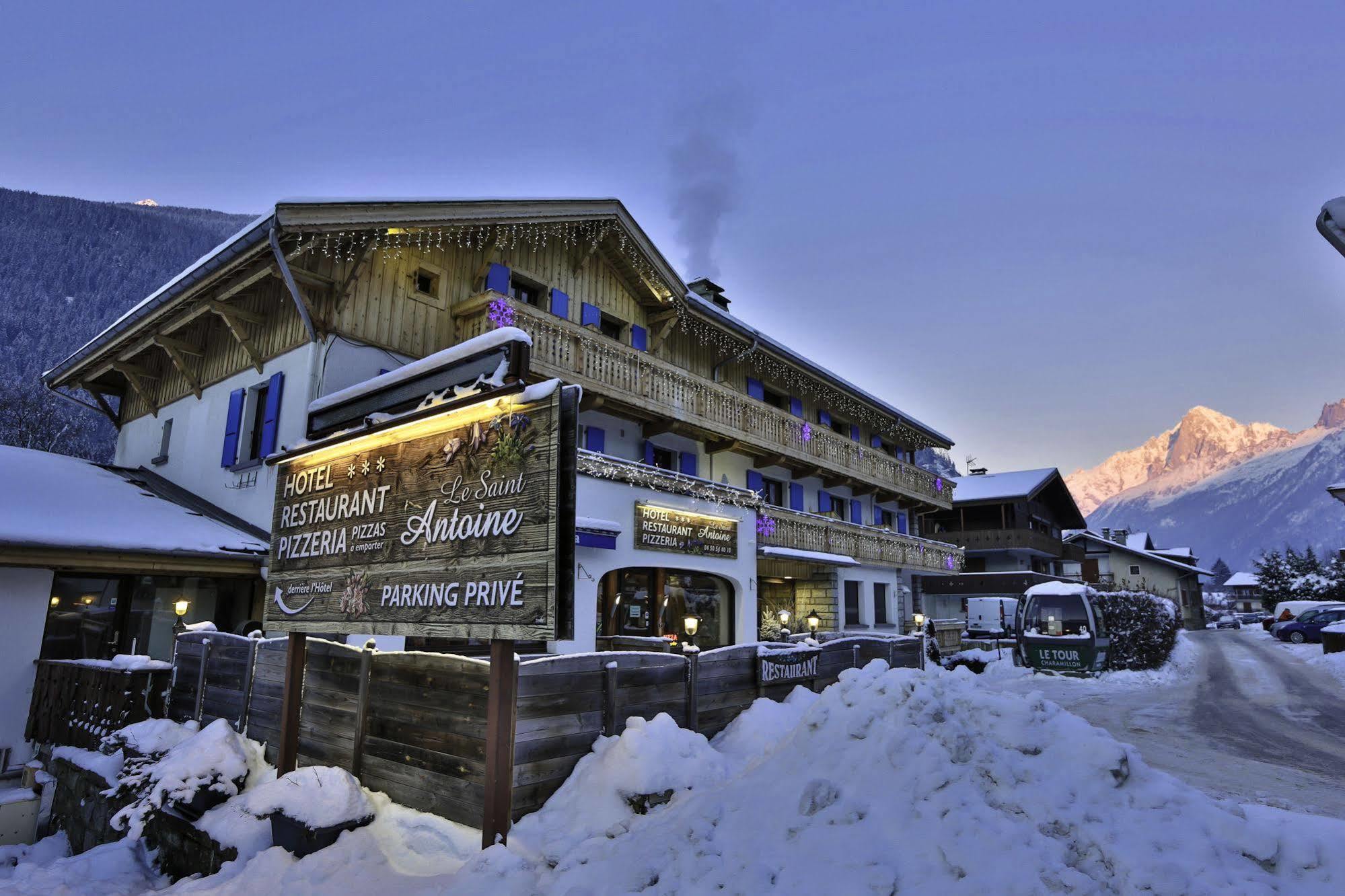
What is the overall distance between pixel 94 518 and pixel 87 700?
11.4 ft

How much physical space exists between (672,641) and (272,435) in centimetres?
845

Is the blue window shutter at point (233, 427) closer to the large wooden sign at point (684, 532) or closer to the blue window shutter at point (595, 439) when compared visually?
the blue window shutter at point (595, 439)

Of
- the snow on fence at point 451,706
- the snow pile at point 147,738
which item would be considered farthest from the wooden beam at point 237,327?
the snow pile at point 147,738

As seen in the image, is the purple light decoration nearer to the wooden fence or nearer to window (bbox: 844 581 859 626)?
the wooden fence

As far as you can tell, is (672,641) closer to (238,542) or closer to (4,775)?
(238,542)

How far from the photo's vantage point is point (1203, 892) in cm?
371

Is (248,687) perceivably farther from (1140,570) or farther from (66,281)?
(66,281)

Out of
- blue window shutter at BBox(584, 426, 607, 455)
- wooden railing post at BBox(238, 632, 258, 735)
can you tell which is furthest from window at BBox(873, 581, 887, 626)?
wooden railing post at BBox(238, 632, 258, 735)

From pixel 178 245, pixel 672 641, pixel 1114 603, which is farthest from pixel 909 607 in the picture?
pixel 178 245

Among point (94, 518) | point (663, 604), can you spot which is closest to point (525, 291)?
point (663, 604)

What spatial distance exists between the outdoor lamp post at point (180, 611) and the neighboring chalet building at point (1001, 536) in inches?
1314

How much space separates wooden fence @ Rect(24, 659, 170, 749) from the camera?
966cm

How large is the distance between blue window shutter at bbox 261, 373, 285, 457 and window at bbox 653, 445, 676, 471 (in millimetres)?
9144

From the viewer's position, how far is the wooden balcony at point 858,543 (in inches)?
820
